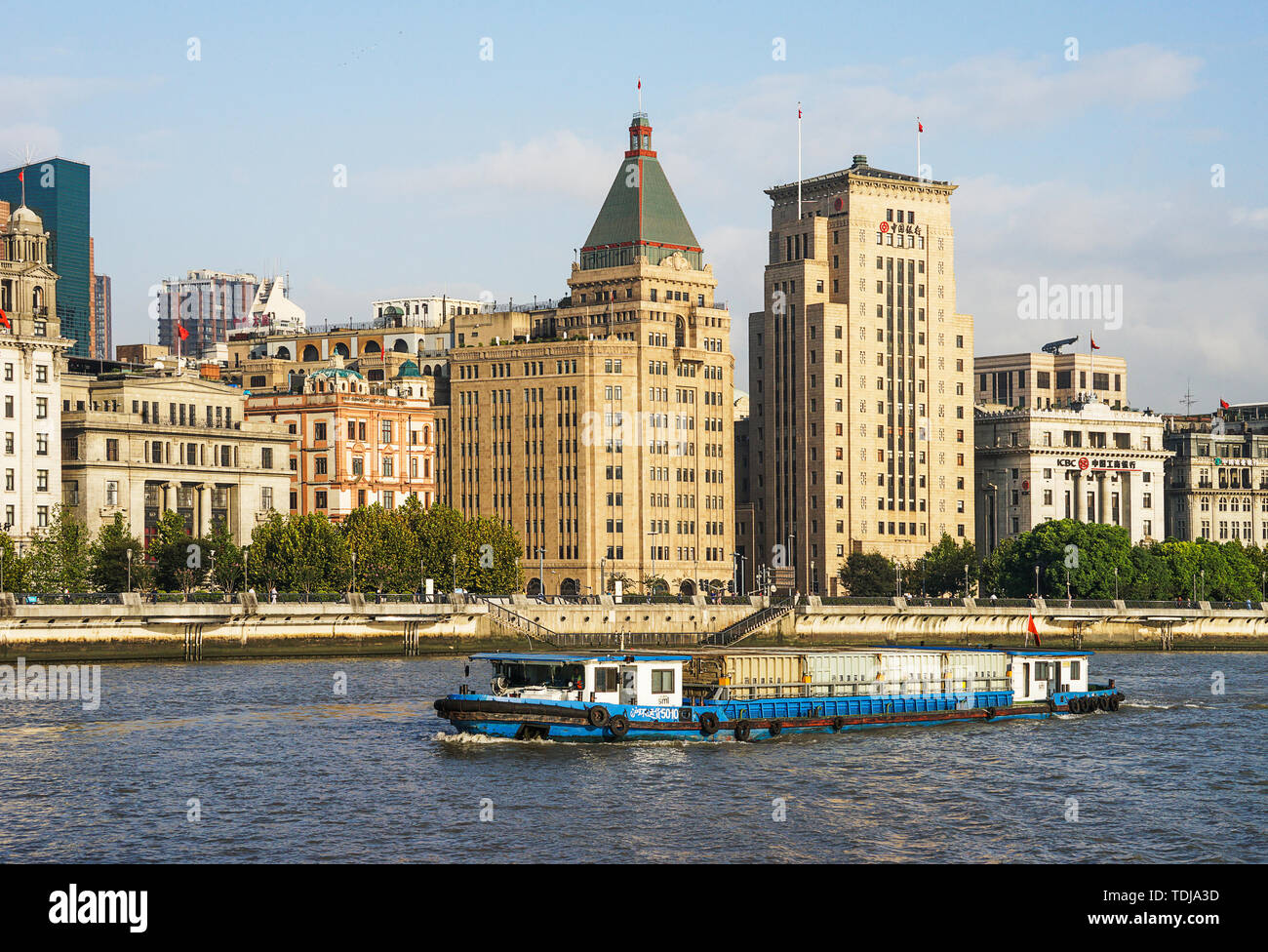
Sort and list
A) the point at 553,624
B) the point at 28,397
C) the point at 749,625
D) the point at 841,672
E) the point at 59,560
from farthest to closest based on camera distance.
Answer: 1. the point at 749,625
2. the point at 28,397
3. the point at 553,624
4. the point at 59,560
5. the point at 841,672

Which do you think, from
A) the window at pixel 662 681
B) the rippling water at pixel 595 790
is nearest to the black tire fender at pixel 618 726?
the rippling water at pixel 595 790

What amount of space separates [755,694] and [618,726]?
9025 millimetres

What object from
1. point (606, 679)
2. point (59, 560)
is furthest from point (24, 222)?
point (606, 679)

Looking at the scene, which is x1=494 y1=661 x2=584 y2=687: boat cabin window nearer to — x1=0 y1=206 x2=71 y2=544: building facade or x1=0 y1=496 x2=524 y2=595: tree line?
x1=0 y1=496 x2=524 y2=595: tree line

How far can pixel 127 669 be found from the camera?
118250 mm

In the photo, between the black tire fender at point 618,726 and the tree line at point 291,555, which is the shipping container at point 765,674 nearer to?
the black tire fender at point 618,726

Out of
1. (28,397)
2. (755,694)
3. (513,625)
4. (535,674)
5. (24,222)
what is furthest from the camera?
(24,222)

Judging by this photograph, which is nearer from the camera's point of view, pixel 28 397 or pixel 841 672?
pixel 841 672

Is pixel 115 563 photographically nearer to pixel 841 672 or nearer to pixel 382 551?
pixel 382 551

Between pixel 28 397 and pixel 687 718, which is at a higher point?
pixel 28 397

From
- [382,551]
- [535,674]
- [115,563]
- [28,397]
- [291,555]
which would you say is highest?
[28,397]

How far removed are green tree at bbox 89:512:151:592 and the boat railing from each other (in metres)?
82.3

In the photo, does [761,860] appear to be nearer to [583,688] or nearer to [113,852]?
[113,852]

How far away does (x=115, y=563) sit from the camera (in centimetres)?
14912
